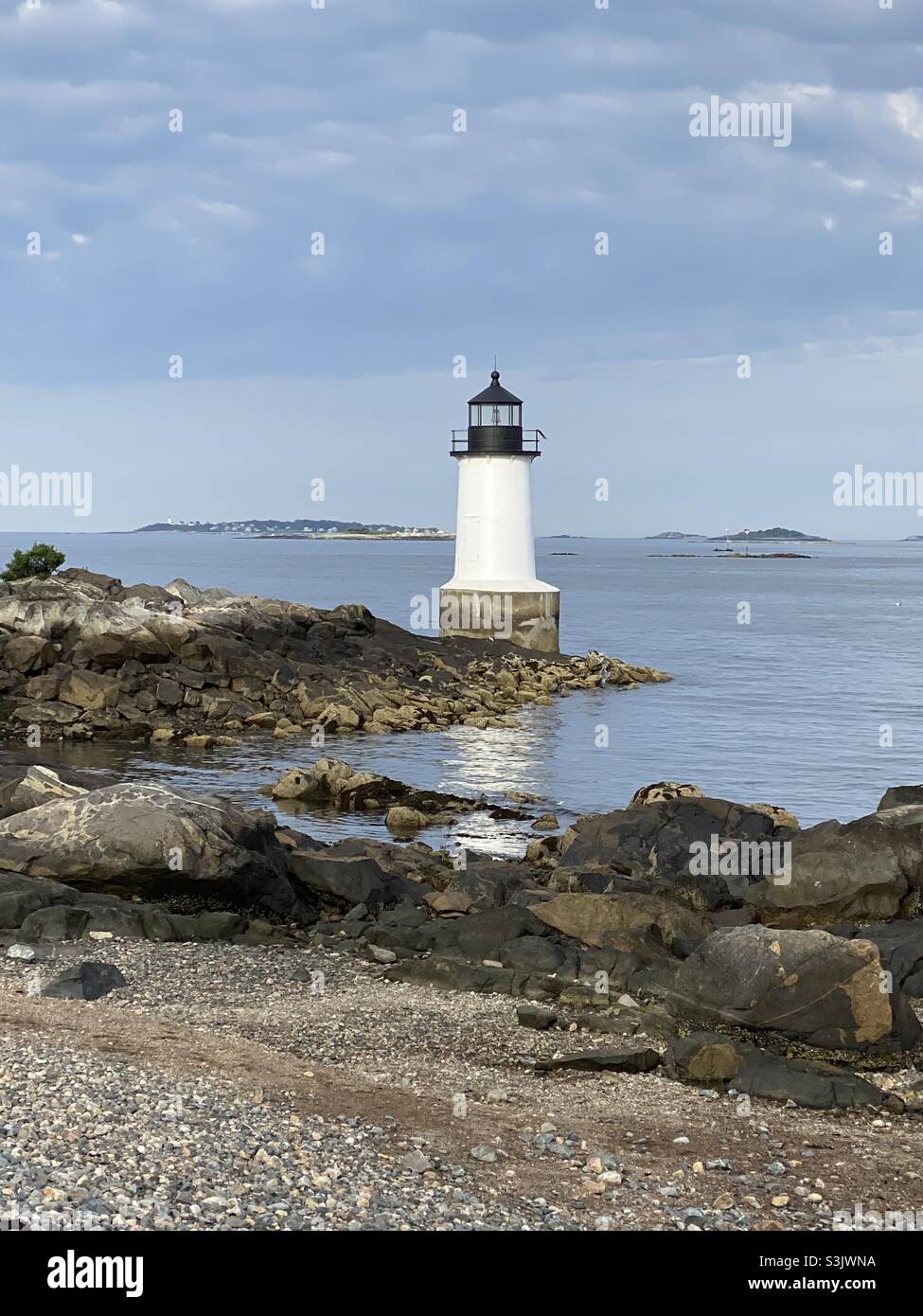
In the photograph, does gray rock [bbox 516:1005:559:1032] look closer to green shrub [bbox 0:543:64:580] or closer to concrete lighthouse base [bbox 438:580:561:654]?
concrete lighthouse base [bbox 438:580:561:654]

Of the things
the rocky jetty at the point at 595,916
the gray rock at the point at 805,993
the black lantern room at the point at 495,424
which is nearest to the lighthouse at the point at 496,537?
the black lantern room at the point at 495,424

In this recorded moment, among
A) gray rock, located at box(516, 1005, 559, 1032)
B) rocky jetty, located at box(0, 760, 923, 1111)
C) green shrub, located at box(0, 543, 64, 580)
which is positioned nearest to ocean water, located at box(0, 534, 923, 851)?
rocky jetty, located at box(0, 760, 923, 1111)

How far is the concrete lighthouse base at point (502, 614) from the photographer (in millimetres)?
44406

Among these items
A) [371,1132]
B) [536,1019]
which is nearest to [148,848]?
[536,1019]

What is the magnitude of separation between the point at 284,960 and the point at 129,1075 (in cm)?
400

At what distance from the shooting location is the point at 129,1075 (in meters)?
7.95

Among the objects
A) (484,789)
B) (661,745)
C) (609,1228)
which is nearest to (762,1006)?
(609,1228)

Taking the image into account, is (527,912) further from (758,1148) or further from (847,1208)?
(847,1208)

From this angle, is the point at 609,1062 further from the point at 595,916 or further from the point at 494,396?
the point at 494,396

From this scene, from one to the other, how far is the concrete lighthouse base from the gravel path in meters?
34.1

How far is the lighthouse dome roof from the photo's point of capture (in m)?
44.1

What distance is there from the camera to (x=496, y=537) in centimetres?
4406

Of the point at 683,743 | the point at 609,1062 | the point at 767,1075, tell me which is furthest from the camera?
the point at 683,743

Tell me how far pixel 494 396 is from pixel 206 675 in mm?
15270
